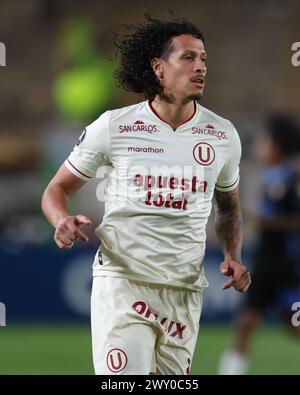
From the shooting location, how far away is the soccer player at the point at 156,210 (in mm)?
5734

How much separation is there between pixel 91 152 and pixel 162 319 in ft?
2.81

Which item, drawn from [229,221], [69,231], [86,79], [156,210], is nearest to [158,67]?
[156,210]

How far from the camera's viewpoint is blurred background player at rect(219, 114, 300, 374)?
35.1 feet

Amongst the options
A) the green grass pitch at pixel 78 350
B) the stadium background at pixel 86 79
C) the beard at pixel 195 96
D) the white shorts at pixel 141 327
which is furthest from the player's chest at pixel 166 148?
the stadium background at pixel 86 79

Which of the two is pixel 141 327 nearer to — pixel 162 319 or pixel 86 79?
pixel 162 319

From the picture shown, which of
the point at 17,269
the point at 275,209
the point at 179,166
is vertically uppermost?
the point at 179,166

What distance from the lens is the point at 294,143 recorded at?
36.4 ft

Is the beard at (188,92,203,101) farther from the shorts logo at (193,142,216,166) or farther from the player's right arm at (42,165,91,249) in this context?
the player's right arm at (42,165,91,249)

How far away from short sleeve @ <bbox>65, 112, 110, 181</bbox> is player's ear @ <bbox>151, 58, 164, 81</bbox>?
32 cm

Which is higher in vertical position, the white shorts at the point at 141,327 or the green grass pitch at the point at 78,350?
the white shorts at the point at 141,327

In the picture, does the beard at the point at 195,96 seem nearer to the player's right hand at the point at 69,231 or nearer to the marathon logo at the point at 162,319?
the player's right hand at the point at 69,231
